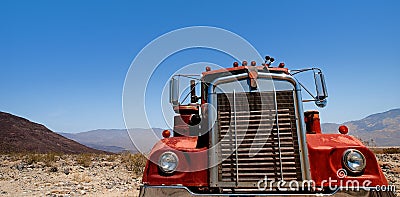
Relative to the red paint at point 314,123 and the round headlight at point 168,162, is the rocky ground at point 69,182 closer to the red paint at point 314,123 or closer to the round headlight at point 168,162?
the round headlight at point 168,162

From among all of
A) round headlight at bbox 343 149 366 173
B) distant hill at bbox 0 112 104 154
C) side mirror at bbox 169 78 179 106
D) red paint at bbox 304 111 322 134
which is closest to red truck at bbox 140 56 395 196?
round headlight at bbox 343 149 366 173

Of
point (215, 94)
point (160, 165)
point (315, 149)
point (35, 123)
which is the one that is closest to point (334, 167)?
point (315, 149)

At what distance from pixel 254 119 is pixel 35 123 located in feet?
251

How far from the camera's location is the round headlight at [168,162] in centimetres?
424

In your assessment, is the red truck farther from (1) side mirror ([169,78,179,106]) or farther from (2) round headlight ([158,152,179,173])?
(1) side mirror ([169,78,179,106])

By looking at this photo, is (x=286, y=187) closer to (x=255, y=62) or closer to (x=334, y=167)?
(x=334, y=167)

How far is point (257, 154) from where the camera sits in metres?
4.18

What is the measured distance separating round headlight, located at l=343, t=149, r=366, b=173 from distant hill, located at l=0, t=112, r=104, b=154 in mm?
52169

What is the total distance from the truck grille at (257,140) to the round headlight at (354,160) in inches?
24.6

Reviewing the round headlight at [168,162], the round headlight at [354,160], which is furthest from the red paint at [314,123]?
the round headlight at [168,162]

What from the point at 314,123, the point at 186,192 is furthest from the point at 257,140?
the point at 314,123

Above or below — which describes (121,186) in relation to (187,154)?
below

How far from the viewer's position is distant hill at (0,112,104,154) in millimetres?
50688

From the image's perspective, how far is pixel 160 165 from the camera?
4.28 m
